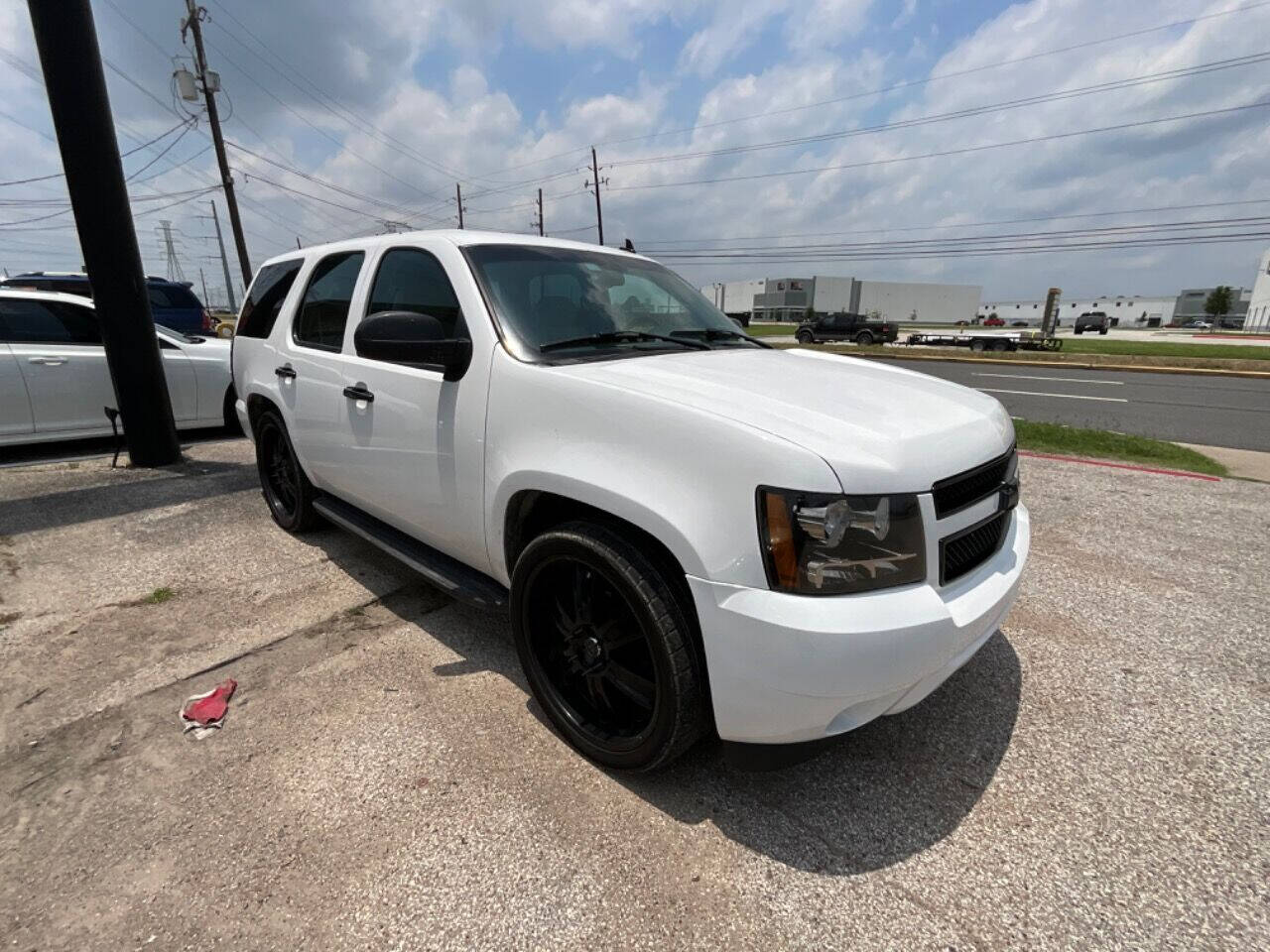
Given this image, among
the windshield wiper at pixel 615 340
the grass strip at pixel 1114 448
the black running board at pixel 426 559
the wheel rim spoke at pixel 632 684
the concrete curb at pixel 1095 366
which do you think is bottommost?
the concrete curb at pixel 1095 366

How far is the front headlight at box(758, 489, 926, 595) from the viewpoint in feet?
5.13

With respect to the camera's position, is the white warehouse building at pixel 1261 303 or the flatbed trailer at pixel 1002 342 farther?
the white warehouse building at pixel 1261 303

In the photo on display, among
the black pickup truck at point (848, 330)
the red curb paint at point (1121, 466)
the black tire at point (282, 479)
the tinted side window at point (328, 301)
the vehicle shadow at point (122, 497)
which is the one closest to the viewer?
the tinted side window at point (328, 301)

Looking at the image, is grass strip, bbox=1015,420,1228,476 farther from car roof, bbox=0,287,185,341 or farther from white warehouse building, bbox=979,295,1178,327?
white warehouse building, bbox=979,295,1178,327

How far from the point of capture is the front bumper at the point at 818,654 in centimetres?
154

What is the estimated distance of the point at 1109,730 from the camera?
7.43 ft

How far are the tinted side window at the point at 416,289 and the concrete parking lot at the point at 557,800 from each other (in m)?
1.49

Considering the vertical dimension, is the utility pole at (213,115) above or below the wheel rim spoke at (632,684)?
above

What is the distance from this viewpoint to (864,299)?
3253 inches

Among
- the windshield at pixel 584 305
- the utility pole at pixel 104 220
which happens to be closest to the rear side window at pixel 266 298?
the windshield at pixel 584 305

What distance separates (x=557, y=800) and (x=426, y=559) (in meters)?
1.29

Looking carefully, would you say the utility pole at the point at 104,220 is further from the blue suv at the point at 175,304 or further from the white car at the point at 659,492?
the blue suv at the point at 175,304

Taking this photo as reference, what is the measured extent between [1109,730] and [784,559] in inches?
65.8

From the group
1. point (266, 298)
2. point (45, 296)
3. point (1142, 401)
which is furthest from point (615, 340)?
point (1142, 401)
